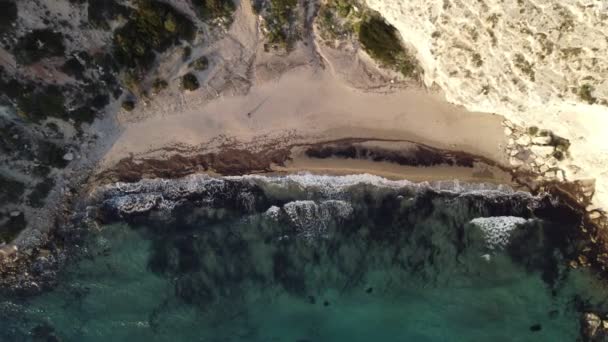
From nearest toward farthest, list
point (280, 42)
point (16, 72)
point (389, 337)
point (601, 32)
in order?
point (601, 32), point (16, 72), point (280, 42), point (389, 337)

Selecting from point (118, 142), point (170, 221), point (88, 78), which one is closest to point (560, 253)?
point (170, 221)

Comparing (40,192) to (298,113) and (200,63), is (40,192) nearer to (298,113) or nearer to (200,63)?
(200,63)

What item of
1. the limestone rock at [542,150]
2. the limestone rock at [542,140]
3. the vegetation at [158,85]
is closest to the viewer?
the limestone rock at [542,140]

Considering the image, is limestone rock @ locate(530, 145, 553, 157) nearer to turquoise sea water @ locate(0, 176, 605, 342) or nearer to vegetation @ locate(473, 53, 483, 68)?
turquoise sea water @ locate(0, 176, 605, 342)

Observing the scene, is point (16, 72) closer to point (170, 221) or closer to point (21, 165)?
point (21, 165)

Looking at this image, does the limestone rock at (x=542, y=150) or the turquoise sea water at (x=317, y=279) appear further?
the turquoise sea water at (x=317, y=279)

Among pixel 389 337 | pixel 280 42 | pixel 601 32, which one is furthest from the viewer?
pixel 389 337

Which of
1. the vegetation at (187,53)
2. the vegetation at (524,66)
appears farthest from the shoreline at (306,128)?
the vegetation at (524,66)

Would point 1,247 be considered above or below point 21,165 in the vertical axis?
below

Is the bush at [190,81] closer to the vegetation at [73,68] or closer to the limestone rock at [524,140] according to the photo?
the vegetation at [73,68]
